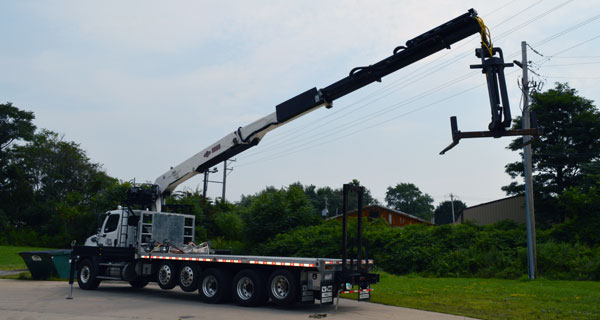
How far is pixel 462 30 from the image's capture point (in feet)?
37.3

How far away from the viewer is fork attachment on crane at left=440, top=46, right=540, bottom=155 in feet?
27.7

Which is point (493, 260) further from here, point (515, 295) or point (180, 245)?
point (180, 245)

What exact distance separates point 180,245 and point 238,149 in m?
4.70

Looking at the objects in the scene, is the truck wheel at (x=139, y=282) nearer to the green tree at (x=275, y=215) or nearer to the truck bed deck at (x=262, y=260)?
the truck bed deck at (x=262, y=260)

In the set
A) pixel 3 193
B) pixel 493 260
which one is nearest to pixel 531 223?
pixel 493 260

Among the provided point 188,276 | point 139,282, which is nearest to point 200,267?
point 188,276

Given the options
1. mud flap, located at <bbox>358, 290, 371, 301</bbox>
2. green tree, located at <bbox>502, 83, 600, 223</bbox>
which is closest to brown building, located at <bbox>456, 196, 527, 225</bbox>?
green tree, located at <bbox>502, 83, 600, 223</bbox>

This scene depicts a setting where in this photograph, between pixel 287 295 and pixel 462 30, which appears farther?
pixel 287 295

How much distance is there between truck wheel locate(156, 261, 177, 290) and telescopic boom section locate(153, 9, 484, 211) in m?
3.29

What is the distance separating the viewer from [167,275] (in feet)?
52.9

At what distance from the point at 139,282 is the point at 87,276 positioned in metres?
1.81

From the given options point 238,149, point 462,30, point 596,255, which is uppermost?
point 462,30

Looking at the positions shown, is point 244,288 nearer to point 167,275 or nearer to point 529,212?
point 167,275

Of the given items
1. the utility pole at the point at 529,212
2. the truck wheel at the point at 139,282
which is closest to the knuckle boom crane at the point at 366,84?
the truck wheel at the point at 139,282
